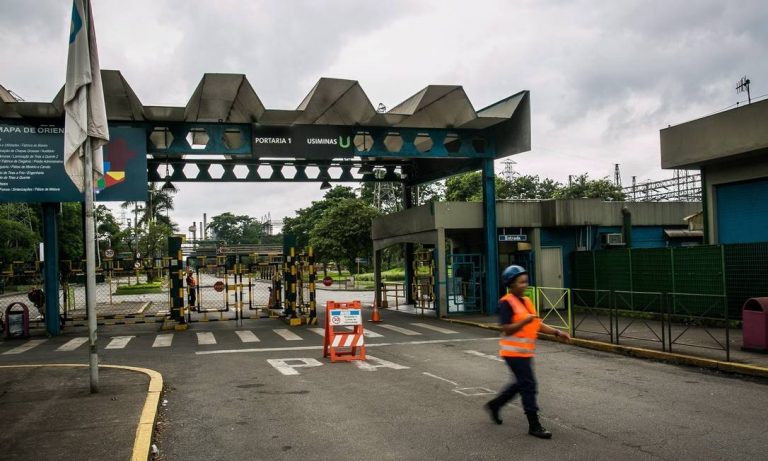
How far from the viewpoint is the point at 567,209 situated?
2309 centimetres

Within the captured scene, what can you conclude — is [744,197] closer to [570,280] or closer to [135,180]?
[570,280]

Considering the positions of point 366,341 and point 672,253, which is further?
point 672,253

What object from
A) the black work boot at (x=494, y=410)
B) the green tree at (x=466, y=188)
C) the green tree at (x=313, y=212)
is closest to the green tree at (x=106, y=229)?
the green tree at (x=313, y=212)

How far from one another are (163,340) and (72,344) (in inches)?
94.8

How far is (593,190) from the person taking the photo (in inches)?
2685

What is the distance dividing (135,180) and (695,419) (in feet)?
57.0

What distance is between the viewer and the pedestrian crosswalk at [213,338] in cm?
1659

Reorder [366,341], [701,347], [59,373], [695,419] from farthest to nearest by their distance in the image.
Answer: [366,341] → [701,347] → [59,373] → [695,419]

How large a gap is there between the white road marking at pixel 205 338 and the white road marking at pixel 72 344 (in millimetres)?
3151

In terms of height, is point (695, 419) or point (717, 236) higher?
point (717, 236)

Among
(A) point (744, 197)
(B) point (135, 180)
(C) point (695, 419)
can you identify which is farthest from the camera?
(B) point (135, 180)

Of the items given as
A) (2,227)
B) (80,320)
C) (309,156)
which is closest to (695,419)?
(309,156)

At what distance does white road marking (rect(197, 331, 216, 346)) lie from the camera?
16.9 m

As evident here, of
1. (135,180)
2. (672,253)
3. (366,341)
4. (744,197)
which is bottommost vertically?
(366,341)
